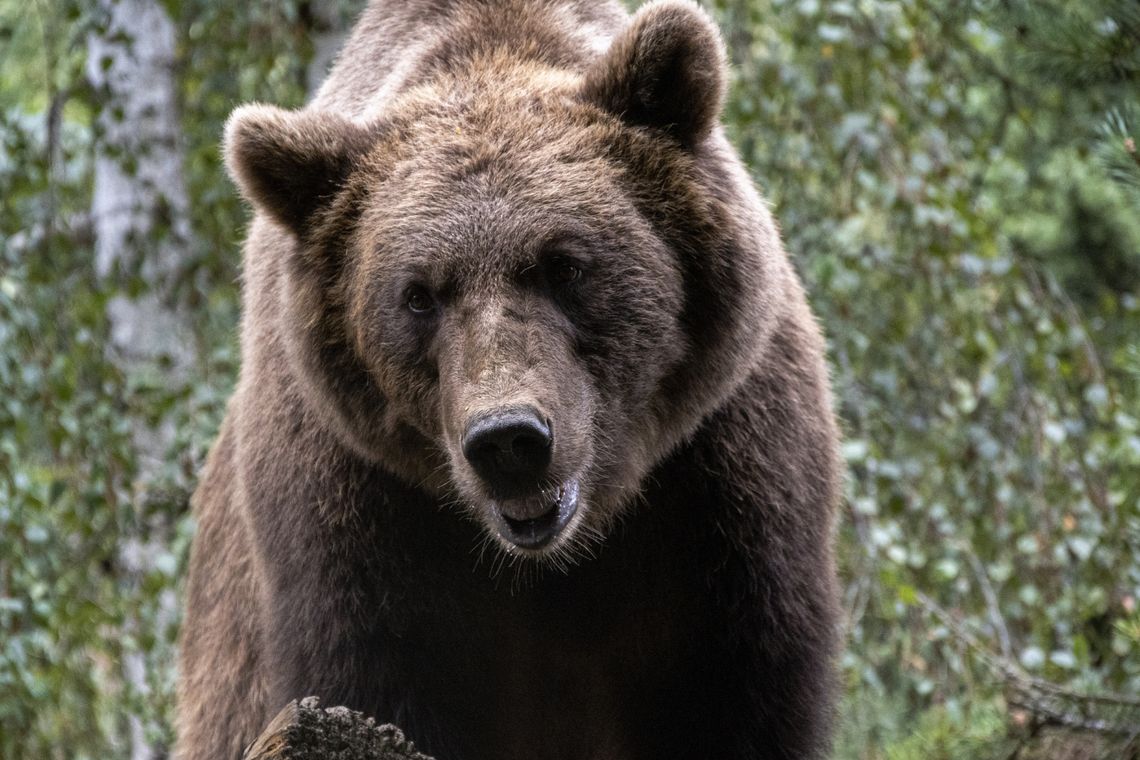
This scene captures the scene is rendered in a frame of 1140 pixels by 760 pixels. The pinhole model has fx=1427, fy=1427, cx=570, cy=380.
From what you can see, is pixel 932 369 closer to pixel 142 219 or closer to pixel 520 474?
pixel 142 219

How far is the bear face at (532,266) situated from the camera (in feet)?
12.1

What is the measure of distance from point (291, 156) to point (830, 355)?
426 centimetres

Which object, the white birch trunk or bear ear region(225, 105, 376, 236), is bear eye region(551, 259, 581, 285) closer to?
bear ear region(225, 105, 376, 236)

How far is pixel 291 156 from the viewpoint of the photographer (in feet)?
13.1

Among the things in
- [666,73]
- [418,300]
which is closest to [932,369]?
[666,73]

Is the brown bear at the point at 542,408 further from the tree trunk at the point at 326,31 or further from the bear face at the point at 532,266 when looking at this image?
the tree trunk at the point at 326,31

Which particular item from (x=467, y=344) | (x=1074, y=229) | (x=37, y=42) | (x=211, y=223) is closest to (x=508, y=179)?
(x=467, y=344)

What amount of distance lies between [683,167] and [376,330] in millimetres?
969

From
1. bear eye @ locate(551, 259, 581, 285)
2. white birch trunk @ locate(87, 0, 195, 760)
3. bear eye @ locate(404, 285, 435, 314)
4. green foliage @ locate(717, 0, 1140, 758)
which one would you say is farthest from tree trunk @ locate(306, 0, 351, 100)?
bear eye @ locate(551, 259, 581, 285)

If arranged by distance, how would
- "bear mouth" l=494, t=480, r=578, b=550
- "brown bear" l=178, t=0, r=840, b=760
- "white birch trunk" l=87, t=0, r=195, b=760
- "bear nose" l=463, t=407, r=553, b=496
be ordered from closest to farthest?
"bear nose" l=463, t=407, r=553, b=496
"bear mouth" l=494, t=480, r=578, b=550
"brown bear" l=178, t=0, r=840, b=760
"white birch trunk" l=87, t=0, r=195, b=760

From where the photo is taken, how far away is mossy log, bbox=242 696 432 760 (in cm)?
276

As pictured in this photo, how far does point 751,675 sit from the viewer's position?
4184mm

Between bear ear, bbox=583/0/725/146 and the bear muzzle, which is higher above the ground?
bear ear, bbox=583/0/725/146

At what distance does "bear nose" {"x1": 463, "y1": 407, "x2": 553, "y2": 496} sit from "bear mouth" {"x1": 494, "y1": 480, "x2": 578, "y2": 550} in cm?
5
